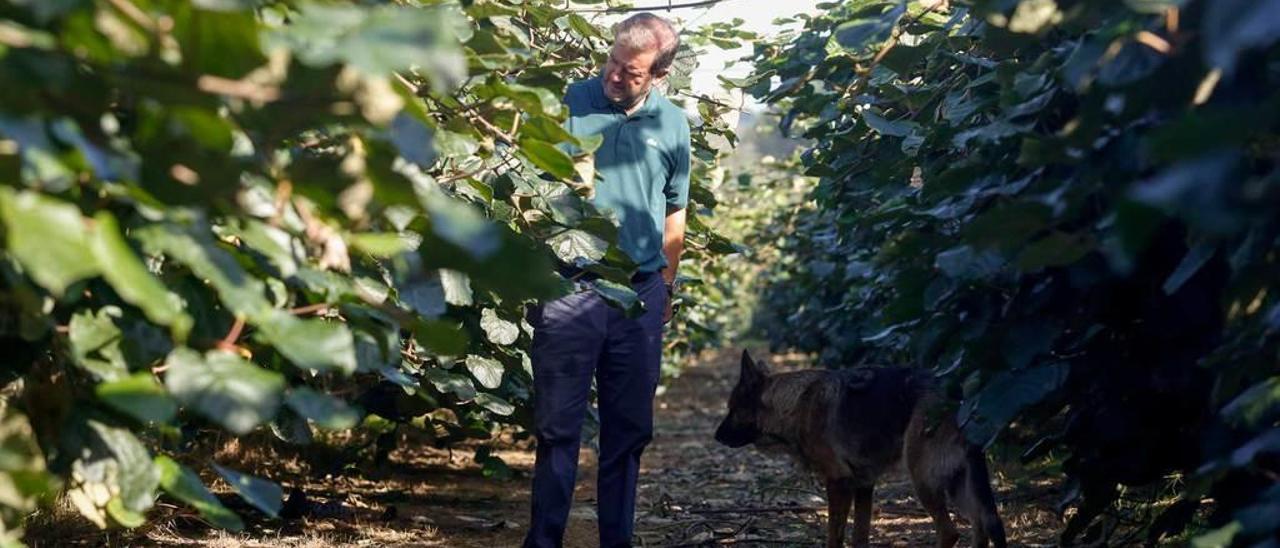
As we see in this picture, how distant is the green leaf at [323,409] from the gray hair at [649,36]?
9.39 feet

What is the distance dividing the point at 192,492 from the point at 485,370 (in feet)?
7.87

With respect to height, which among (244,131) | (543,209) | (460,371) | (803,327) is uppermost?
(244,131)

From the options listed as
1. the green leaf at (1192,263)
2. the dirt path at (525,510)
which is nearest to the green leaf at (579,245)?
the green leaf at (1192,263)

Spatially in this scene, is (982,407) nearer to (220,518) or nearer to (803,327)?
(220,518)

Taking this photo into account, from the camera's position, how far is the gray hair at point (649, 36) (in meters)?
5.15

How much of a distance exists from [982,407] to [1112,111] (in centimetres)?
96

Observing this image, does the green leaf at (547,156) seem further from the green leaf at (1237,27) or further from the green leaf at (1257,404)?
the green leaf at (1237,27)

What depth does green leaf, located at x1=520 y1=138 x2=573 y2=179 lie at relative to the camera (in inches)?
125

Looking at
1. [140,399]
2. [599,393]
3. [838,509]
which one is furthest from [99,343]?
[838,509]

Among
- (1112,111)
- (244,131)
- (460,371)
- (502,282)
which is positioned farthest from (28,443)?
(460,371)

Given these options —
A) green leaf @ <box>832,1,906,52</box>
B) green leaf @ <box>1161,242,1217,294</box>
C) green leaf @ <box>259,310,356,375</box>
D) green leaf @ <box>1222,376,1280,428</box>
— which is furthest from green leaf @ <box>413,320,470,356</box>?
green leaf @ <box>1222,376,1280,428</box>

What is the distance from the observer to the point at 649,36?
5.15 metres

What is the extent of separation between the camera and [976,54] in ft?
16.1

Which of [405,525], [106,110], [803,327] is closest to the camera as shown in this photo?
[106,110]
